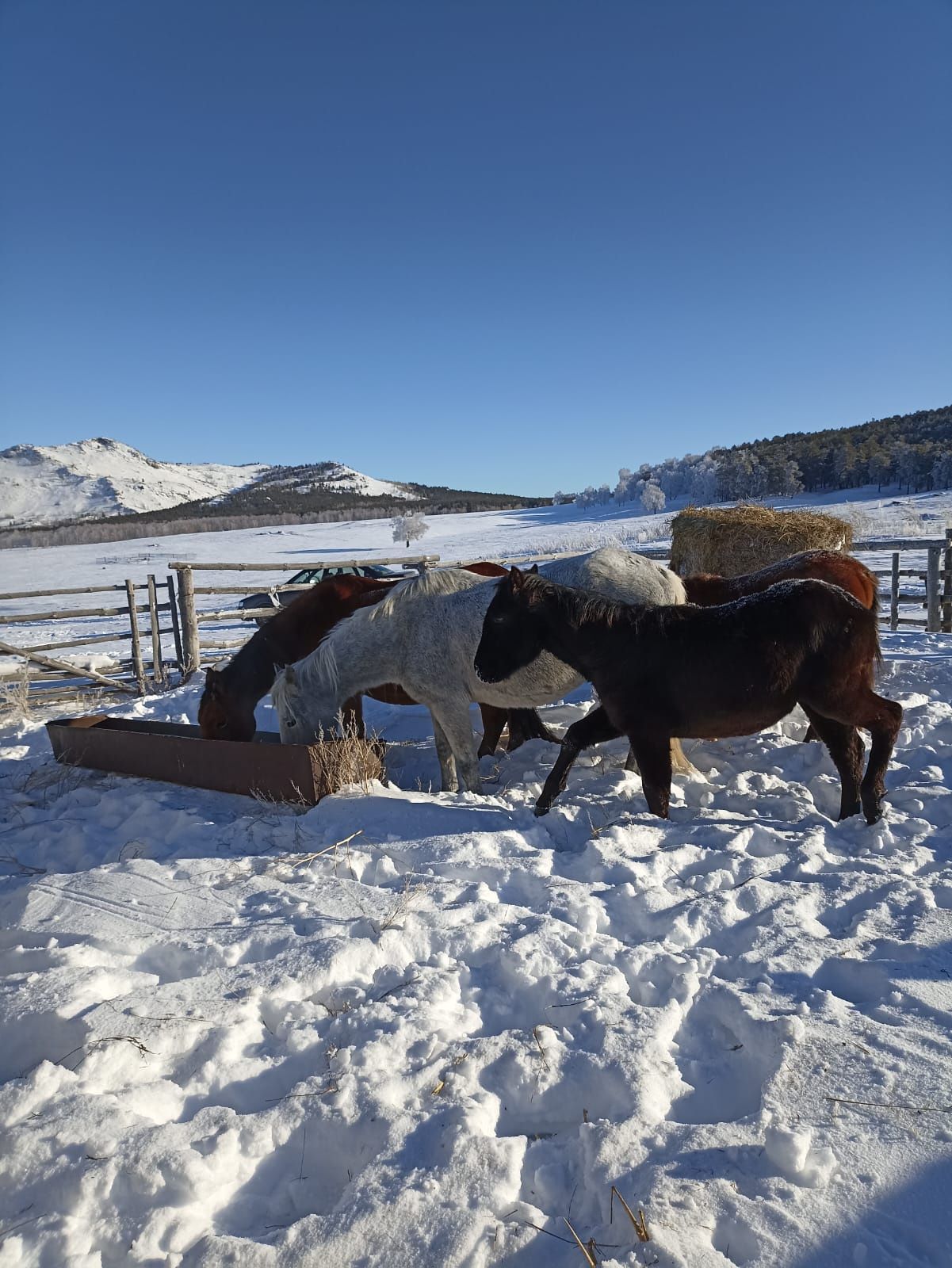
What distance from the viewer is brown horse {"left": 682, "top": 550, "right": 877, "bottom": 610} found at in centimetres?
548

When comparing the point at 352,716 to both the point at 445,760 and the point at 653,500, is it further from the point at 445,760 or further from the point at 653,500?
the point at 653,500

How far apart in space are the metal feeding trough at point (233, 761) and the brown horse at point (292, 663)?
90cm

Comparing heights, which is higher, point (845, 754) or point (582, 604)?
point (582, 604)

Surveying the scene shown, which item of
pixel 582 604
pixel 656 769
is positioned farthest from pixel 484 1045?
pixel 582 604

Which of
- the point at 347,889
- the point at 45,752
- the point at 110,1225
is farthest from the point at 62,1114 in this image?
the point at 45,752

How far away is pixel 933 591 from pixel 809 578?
8.75 meters

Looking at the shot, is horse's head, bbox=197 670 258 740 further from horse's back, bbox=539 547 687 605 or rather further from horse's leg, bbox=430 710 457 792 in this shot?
horse's back, bbox=539 547 687 605

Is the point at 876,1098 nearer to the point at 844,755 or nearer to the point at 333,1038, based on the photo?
the point at 333,1038

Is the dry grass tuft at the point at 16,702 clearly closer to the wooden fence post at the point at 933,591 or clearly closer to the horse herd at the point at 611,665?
the horse herd at the point at 611,665

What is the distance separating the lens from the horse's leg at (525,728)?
247 inches

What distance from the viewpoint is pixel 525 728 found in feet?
20.8

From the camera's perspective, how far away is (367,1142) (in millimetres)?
1876

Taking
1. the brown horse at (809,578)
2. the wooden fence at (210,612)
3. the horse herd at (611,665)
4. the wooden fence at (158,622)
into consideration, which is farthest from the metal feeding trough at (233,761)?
the wooden fence at (158,622)

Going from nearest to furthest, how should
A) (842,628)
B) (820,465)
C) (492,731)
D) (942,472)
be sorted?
(842,628) → (492,731) → (942,472) → (820,465)
